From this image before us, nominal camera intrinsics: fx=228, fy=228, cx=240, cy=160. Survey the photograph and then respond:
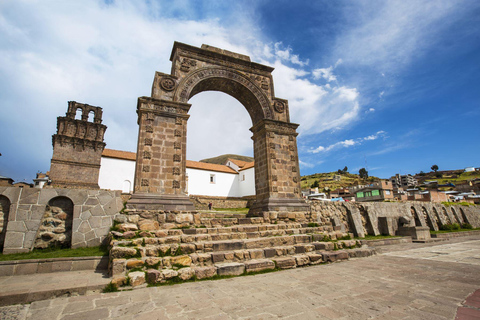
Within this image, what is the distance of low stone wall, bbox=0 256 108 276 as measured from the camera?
473 centimetres

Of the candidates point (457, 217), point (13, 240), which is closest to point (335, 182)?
point (457, 217)

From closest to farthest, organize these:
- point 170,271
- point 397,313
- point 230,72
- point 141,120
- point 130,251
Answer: point 397,313, point 170,271, point 130,251, point 141,120, point 230,72

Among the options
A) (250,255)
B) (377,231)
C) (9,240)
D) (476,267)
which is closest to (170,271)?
(250,255)

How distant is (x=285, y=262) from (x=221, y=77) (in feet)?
27.1

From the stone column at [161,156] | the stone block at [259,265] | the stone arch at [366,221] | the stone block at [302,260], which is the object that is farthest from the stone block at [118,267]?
the stone arch at [366,221]

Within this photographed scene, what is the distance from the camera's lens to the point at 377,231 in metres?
13.2

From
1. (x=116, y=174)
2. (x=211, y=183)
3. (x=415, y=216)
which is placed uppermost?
(x=116, y=174)

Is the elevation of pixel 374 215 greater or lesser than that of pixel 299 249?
greater

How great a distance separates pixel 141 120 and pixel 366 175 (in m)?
105

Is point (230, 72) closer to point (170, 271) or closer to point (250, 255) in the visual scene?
point (250, 255)

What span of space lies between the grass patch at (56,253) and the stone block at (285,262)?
4.28m

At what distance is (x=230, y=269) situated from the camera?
505 cm

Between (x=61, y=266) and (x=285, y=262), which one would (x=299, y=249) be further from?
(x=61, y=266)

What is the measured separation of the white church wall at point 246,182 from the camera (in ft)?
119
